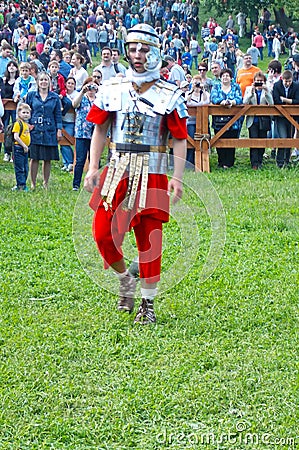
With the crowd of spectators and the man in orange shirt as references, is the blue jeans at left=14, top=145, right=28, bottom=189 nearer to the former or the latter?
the crowd of spectators

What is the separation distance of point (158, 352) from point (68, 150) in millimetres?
9410

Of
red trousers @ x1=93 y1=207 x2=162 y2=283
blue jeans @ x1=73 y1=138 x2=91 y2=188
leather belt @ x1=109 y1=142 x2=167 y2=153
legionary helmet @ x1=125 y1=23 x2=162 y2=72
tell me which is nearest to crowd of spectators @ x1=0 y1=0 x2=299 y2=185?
blue jeans @ x1=73 y1=138 x2=91 y2=188

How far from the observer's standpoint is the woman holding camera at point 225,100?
14805mm

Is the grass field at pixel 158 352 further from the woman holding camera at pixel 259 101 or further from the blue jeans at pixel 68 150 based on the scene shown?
the woman holding camera at pixel 259 101

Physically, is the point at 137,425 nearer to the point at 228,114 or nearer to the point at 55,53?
the point at 228,114

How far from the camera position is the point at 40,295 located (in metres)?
7.19

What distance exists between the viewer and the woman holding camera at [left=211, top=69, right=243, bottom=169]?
14.8m

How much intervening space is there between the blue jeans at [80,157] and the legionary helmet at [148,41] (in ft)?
21.0

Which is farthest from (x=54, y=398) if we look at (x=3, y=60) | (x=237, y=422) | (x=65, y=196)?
(x=3, y=60)

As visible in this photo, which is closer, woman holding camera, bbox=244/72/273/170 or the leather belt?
the leather belt

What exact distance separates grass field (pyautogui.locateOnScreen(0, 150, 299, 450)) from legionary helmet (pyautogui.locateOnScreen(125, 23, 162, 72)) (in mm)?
887

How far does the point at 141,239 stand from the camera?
253 inches

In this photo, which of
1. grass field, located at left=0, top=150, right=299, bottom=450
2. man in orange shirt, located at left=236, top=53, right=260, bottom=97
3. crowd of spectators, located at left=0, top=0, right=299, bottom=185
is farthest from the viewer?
man in orange shirt, located at left=236, top=53, right=260, bottom=97

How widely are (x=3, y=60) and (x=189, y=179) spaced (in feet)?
40.1
